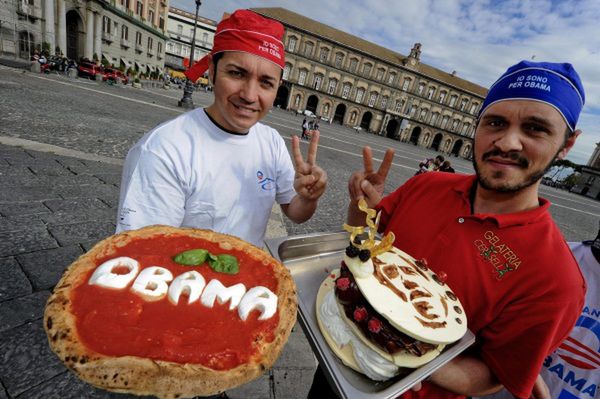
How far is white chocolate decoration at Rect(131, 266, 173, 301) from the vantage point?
1.08 metres

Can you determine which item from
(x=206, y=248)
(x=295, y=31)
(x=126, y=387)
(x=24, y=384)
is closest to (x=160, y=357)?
(x=126, y=387)

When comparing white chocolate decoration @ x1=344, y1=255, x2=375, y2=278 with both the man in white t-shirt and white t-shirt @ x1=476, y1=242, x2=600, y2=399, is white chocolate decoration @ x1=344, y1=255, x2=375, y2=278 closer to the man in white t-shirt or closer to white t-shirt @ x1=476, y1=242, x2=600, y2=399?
the man in white t-shirt

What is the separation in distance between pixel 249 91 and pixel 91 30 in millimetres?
34358

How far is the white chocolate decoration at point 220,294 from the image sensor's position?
3.63 feet

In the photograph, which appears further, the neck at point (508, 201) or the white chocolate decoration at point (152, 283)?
the neck at point (508, 201)

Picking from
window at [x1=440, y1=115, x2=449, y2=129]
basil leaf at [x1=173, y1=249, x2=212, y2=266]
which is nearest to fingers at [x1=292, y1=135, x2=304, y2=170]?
basil leaf at [x1=173, y1=249, x2=212, y2=266]

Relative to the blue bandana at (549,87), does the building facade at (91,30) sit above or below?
above

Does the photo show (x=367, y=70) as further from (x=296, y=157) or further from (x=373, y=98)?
(x=296, y=157)

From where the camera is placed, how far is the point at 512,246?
4.36 feet

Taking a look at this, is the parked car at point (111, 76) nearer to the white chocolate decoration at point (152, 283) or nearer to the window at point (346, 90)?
the white chocolate decoration at point (152, 283)

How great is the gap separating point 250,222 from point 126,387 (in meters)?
1.10

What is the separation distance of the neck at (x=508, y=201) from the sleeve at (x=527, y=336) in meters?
0.46

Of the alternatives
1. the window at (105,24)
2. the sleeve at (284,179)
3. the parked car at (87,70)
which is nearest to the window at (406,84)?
the window at (105,24)

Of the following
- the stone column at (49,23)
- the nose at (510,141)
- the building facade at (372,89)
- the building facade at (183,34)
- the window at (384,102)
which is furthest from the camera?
the building facade at (183,34)
